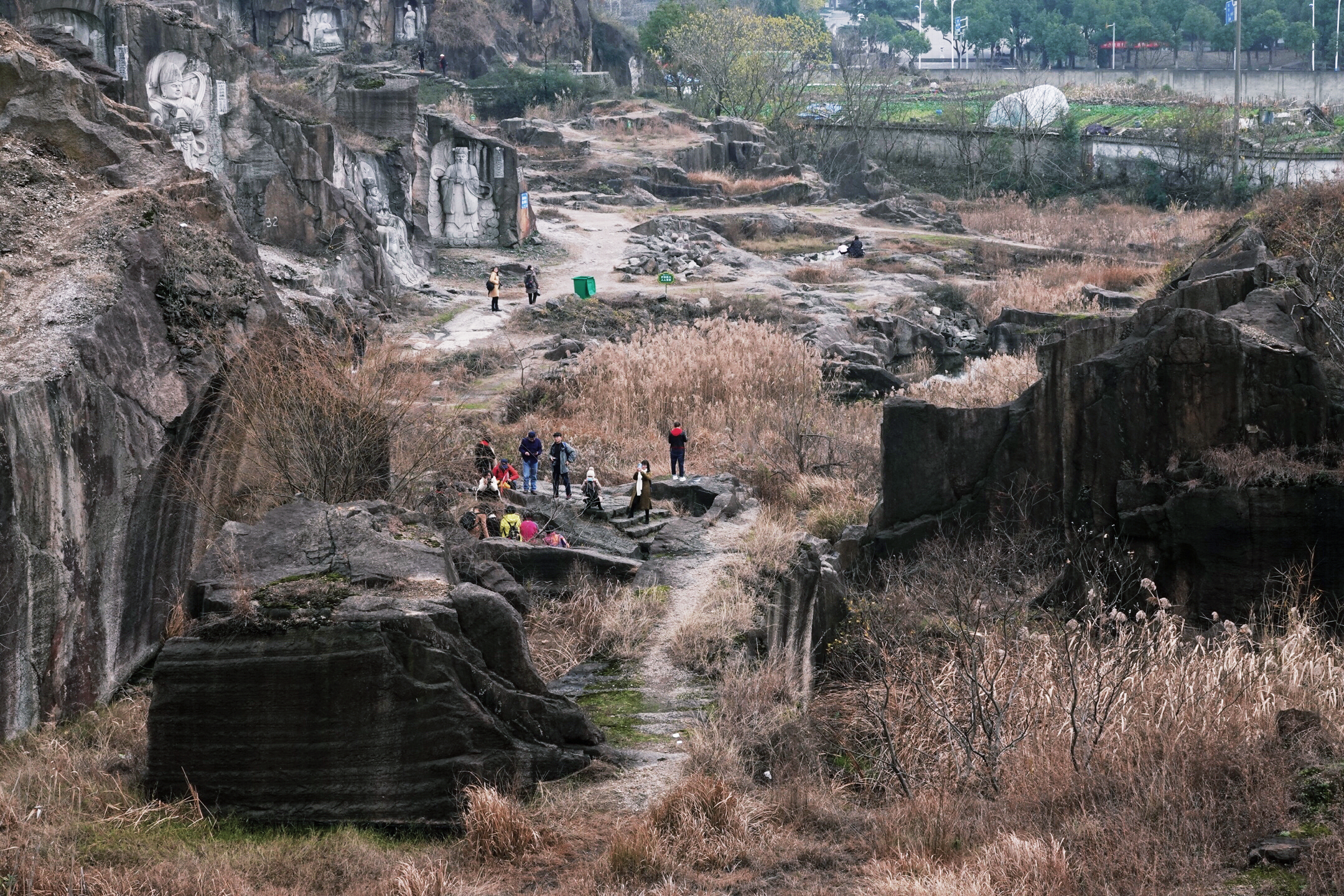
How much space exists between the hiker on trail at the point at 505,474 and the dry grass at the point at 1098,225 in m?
27.4

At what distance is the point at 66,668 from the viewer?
9578 mm

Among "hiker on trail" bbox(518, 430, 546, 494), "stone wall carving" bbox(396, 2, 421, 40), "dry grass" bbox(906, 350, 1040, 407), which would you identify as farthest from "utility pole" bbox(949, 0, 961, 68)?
"hiker on trail" bbox(518, 430, 546, 494)

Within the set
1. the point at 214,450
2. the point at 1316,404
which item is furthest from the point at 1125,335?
the point at 214,450

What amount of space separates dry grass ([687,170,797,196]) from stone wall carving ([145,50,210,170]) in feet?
80.9

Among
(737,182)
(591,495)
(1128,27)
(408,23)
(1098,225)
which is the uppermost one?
(1128,27)

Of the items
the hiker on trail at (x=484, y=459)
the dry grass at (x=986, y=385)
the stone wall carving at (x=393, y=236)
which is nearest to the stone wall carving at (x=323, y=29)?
the stone wall carving at (x=393, y=236)

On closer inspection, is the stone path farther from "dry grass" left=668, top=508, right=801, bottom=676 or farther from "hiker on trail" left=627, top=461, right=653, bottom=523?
"hiker on trail" left=627, top=461, right=653, bottom=523

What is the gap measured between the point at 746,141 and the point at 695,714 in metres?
47.4

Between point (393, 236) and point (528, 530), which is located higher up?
point (393, 236)

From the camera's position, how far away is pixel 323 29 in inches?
2159

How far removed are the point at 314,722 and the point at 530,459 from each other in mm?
Result: 9791

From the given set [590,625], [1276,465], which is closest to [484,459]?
[590,625]

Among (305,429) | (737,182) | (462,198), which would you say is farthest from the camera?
(737,182)

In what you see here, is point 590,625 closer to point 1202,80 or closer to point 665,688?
point 665,688
